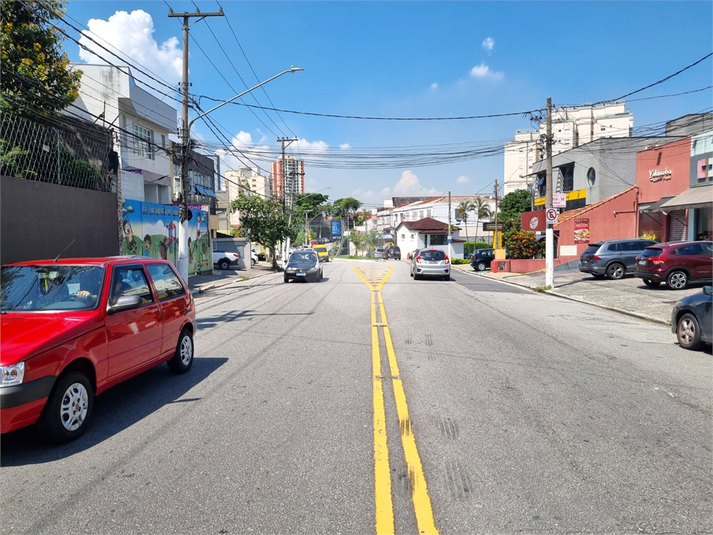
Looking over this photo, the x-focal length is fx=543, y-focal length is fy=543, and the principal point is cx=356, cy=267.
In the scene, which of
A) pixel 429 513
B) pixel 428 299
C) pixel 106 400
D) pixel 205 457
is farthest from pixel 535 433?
pixel 428 299

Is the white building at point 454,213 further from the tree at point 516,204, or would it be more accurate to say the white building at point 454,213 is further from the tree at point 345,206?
the tree at point 345,206

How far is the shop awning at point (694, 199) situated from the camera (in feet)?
72.4

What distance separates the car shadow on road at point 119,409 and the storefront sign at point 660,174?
27265 millimetres

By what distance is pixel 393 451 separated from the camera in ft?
15.2

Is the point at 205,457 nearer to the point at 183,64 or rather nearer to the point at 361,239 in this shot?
the point at 183,64

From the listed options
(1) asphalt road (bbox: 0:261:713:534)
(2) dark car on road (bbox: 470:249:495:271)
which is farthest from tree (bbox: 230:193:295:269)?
(1) asphalt road (bbox: 0:261:713:534)

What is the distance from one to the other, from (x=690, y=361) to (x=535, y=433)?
490cm

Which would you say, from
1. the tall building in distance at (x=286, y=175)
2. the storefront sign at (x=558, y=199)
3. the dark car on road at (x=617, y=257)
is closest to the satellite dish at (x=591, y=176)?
the dark car on road at (x=617, y=257)

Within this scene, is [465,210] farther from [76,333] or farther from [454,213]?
[76,333]

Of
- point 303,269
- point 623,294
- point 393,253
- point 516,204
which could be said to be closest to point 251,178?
point 393,253

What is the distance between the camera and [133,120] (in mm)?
32062

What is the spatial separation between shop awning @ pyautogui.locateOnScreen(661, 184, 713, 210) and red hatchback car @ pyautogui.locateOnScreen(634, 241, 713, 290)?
465cm

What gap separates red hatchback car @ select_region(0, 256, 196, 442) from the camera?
445cm

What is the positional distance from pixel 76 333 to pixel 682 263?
18.4 m
